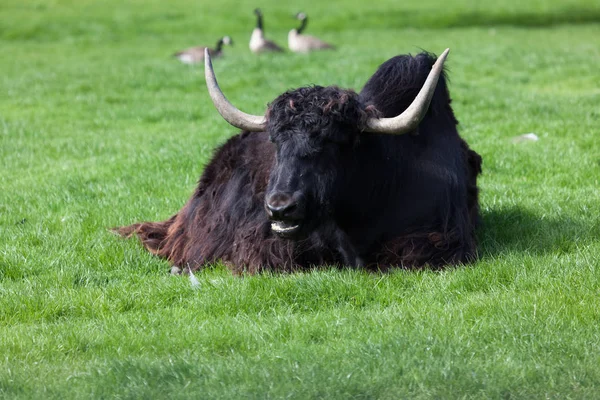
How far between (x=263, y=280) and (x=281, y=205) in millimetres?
573

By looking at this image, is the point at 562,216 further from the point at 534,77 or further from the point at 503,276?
the point at 534,77

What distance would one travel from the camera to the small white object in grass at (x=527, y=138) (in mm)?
10875

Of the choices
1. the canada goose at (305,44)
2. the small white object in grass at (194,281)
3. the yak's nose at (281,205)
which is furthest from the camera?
the canada goose at (305,44)

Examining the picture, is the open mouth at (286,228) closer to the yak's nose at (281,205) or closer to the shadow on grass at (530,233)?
the yak's nose at (281,205)

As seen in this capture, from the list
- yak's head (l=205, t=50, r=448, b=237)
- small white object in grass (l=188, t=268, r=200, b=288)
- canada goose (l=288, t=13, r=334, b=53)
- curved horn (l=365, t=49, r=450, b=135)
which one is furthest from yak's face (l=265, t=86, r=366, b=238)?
canada goose (l=288, t=13, r=334, b=53)

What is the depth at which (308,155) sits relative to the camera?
6.07 meters

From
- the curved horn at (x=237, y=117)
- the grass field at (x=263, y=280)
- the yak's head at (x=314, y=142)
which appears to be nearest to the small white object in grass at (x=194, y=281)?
the grass field at (x=263, y=280)

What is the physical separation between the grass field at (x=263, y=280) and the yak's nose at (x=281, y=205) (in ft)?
1.52

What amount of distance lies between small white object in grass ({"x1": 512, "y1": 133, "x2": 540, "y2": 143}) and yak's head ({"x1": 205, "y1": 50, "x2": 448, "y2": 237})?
4.91 m

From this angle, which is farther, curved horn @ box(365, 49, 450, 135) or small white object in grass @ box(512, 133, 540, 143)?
small white object in grass @ box(512, 133, 540, 143)

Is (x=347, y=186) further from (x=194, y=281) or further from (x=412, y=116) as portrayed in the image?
(x=194, y=281)

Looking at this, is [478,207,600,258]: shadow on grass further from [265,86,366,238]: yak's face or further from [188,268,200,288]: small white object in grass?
[188,268,200,288]: small white object in grass

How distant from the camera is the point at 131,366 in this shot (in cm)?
467

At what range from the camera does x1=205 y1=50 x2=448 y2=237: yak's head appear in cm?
600
